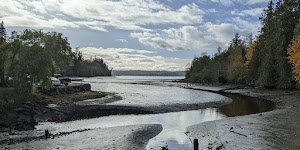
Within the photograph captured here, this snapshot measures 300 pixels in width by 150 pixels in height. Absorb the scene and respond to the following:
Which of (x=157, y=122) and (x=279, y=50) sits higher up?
(x=279, y=50)

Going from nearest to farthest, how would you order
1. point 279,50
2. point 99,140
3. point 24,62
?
point 99,140 < point 24,62 < point 279,50

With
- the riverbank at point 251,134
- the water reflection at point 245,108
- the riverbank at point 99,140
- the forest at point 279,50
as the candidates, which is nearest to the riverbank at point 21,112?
the riverbank at point 99,140

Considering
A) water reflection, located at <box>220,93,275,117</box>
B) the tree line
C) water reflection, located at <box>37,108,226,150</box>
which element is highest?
the tree line

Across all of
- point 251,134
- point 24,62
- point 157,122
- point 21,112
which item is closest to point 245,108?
point 157,122

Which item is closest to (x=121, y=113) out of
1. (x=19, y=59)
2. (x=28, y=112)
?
(x=28, y=112)

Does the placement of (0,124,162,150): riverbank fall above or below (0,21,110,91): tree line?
below

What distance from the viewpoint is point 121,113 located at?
3058 cm

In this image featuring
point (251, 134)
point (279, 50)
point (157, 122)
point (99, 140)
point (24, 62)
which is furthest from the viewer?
point (279, 50)

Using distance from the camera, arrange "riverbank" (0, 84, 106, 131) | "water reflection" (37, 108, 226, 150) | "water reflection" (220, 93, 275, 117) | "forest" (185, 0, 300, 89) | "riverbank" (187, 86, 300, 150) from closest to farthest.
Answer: "riverbank" (187, 86, 300, 150) → "water reflection" (37, 108, 226, 150) → "riverbank" (0, 84, 106, 131) → "water reflection" (220, 93, 275, 117) → "forest" (185, 0, 300, 89)

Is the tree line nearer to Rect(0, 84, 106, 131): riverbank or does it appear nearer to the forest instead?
Rect(0, 84, 106, 131): riverbank

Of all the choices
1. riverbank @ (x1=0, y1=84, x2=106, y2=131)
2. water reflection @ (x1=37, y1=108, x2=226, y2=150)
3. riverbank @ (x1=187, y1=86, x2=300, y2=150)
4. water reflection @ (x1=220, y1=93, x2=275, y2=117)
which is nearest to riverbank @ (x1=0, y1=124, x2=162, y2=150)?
water reflection @ (x1=37, y1=108, x2=226, y2=150)

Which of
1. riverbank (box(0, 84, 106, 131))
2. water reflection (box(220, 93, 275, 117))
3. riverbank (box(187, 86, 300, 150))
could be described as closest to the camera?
riverbank (box(187, 86, 300, 150))

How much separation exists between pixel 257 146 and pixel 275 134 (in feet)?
13.0

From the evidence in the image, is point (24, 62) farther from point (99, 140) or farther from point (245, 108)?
point (245, 108)
